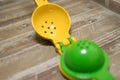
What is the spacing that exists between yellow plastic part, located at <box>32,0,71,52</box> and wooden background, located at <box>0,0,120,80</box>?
38 mm

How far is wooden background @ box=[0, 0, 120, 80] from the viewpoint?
557 millimetres

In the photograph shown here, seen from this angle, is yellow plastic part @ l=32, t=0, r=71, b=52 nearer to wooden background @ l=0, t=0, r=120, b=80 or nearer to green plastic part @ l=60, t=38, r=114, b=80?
wooden background @ l=0, t=0, r=120, b=80

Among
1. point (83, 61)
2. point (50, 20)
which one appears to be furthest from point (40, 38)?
point (83, 61)

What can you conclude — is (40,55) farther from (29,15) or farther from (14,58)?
(29,15)

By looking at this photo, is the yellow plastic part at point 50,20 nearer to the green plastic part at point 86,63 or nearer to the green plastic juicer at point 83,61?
the green plastic juicer at point 83,61

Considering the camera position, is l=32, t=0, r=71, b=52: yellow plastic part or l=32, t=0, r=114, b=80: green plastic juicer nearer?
l=32, t=0, r=114, b=80: green plastic juicer

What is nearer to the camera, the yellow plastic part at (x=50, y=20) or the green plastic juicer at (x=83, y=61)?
the green plastic juicer at (x=83, y=61)

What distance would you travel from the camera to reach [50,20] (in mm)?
680

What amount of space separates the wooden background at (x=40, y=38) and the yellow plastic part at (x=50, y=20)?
0.13 ft

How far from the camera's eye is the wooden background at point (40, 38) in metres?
0.56

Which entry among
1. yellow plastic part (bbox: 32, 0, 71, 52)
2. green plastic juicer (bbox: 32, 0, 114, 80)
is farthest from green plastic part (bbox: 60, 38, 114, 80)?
yellow plastic part (bbox: 32, 0, 71, 52)

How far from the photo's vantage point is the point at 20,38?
0.70 m

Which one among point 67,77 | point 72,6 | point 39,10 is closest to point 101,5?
point 72,6

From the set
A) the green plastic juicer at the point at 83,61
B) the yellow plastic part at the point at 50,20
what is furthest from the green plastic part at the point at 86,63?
the yellow plastic part at the point at 50,20
